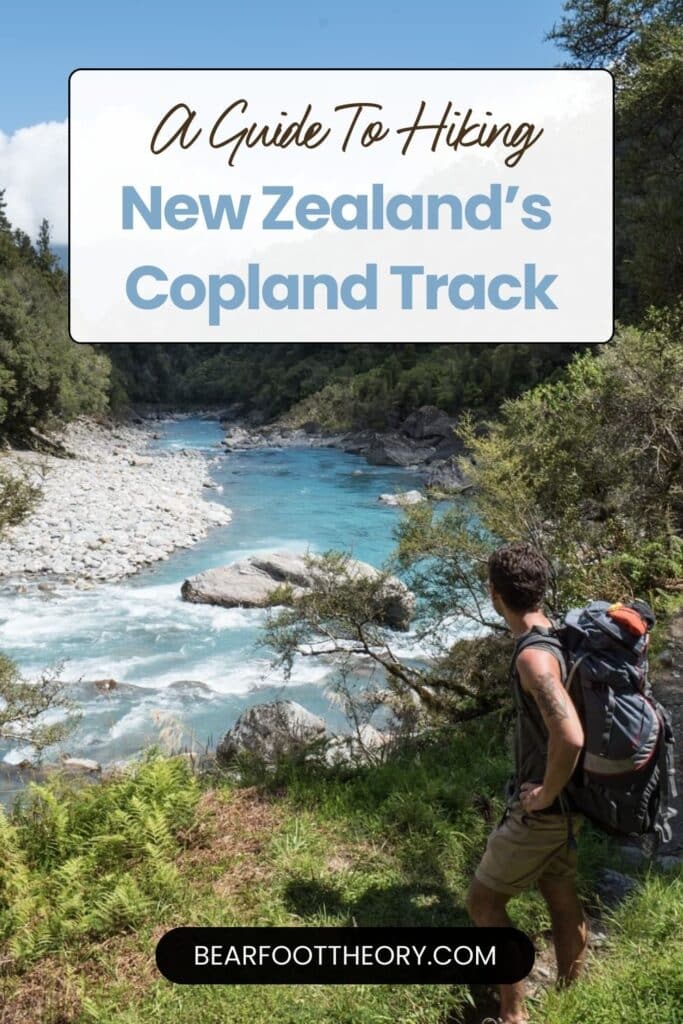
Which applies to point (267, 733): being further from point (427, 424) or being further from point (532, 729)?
point (427, 424)

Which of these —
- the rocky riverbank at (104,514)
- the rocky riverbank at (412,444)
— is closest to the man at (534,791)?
the rocky riverbank at (104,514)

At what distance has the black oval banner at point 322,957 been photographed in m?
3.07

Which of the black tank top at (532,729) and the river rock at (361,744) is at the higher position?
the black tank top at (532,729)

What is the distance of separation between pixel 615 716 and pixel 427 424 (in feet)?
108

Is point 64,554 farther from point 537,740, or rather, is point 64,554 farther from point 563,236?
point 537,740

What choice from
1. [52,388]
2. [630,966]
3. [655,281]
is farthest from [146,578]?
[630,966]

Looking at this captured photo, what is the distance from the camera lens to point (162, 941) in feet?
10.4

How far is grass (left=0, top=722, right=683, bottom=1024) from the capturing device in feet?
9.69

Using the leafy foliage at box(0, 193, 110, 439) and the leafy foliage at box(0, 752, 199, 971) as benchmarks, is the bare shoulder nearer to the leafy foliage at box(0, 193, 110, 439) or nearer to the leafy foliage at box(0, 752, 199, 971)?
the leafy foliage at box(0, 752, 199, 971)

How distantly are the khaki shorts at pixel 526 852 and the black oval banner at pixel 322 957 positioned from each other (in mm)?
355

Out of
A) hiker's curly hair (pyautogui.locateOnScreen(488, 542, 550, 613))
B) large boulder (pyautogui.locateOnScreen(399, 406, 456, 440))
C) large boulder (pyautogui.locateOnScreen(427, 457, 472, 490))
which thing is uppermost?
large boulder (pyautogui.locateOnScreen(399, 406, 456, 440))

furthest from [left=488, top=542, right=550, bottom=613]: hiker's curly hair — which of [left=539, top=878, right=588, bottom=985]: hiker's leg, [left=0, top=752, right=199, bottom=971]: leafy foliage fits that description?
[left=0, top=752, right=199, bottom=971]: leafy foliage

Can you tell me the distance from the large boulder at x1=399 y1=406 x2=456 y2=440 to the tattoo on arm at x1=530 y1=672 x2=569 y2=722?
31.0 metres

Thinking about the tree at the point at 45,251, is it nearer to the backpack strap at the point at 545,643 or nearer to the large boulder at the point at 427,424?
the large boulder at the point at 427,424
